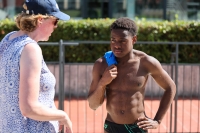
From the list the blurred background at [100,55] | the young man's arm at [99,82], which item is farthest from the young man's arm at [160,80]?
the blurred background at [100,55]

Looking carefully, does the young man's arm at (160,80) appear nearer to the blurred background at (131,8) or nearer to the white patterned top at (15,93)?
the white patterned top at (15,93)

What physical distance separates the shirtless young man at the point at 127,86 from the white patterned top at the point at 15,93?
71 cm

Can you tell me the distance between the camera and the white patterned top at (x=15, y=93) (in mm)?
2701

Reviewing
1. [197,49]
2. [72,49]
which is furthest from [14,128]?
[197,49]

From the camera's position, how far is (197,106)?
8.37 m

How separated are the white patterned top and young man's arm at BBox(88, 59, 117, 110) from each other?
2.05 ft

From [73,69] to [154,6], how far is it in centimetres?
581

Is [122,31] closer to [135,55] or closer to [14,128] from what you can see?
[135,55]

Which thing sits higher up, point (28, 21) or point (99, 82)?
point (28, 21)

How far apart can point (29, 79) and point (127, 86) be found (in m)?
1.10

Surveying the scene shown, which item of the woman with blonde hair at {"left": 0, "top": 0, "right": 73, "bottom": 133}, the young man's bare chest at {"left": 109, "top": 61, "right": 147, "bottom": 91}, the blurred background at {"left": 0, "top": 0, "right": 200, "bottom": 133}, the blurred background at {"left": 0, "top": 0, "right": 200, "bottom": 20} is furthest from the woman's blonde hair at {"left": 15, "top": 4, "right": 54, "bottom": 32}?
the blurred background at {"left": 0, "top": 0, "right": 200, "bottom": 20}

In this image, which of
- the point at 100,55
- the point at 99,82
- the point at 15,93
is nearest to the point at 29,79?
the point at 15,93

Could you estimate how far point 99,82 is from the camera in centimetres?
337

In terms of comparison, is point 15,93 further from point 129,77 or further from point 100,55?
point 100,55
